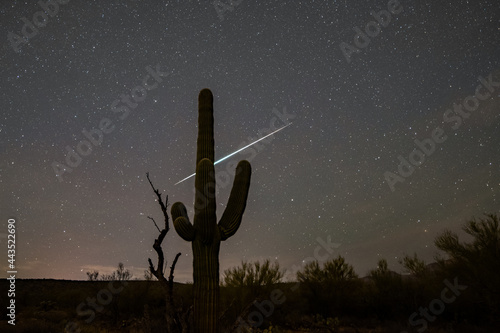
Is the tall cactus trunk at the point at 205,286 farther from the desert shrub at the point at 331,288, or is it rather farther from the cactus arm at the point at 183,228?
the desert shrub at the point at 331,288

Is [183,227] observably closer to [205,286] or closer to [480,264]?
[205,286]

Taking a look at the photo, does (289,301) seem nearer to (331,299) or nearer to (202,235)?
(331,299)

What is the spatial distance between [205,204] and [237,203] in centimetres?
99

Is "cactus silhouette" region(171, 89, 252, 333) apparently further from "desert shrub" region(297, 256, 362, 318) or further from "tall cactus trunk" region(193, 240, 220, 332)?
"desert shrub" region(297, 256, 362, 318)

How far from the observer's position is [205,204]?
6039 millimetres

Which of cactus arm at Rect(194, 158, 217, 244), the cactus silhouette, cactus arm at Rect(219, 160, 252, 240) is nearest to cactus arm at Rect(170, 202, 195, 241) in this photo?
the cactus silhouette

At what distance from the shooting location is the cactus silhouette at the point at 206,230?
18.9ft

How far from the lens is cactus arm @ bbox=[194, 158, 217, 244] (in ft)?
19.6

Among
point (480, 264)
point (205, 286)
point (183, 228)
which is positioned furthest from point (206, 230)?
point (480, 264)

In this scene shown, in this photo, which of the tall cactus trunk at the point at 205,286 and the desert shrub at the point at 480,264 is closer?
the tall cactus trunk at the point at 205,286

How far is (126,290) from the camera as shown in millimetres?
15141

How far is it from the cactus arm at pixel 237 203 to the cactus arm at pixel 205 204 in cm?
49

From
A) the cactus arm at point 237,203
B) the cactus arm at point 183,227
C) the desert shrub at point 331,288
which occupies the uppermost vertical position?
the cactus arm at point 237,203

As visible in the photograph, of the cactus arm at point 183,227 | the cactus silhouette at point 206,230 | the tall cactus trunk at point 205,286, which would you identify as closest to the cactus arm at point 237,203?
the cactus silhouette at point 206,230
